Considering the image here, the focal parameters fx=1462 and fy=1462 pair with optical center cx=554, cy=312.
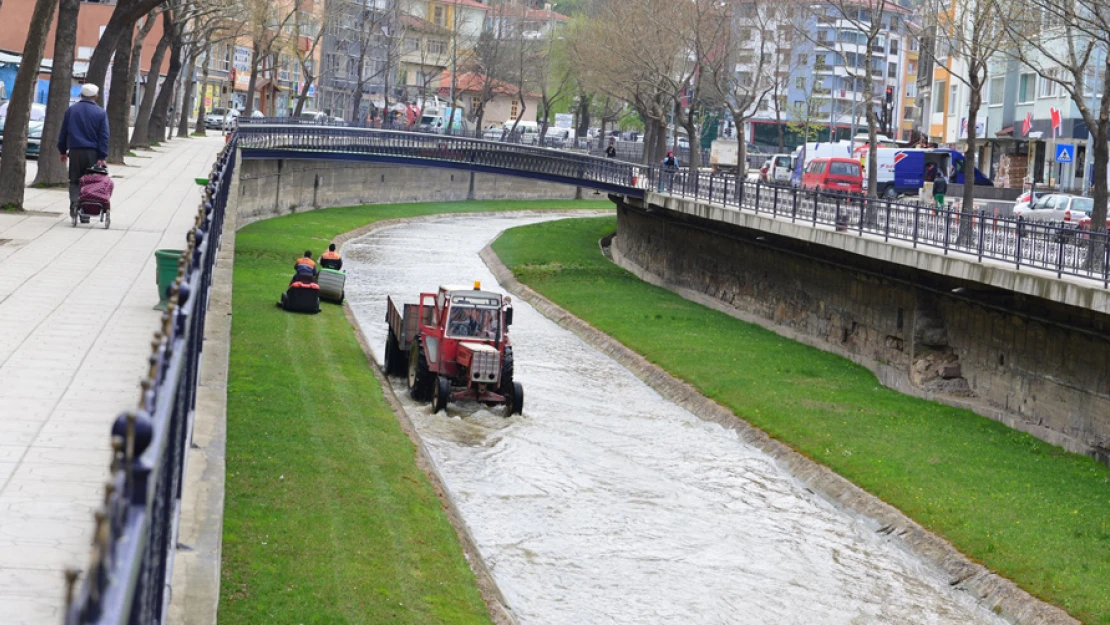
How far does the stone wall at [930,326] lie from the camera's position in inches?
943

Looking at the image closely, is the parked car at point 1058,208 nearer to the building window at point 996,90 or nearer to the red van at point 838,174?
the red van at point 838,174

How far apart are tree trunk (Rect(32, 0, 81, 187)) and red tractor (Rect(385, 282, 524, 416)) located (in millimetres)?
8540

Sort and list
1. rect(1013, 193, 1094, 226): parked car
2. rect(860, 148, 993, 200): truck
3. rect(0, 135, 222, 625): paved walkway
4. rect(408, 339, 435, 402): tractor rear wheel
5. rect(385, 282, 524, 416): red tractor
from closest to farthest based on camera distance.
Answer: rect(0, 135, 222, 625): paved walkway → rect(385, 282, 524, 416): red tractor → rect(408, 339, 435, 402): tractor rear wheel → rect(1013, 193, 1094, 226): parked car → rect(860, 148, 993, 200): truck

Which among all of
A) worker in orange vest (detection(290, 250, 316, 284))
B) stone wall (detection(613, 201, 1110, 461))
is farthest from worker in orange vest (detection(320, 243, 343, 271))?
stone wall (detection(613, 201, 1110, 461))

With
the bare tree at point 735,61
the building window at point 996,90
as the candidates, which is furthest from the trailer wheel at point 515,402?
the building window at point 996,90

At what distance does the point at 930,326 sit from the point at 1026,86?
4000 cm

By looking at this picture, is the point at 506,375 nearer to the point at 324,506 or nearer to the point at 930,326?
the point at 324,506

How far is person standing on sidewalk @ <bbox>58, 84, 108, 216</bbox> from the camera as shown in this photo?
2200cm

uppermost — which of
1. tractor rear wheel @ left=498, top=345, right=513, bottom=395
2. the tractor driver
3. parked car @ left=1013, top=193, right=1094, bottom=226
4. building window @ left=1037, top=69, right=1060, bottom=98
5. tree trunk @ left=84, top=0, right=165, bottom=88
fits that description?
building window @ left=1037, top=69, right=1060, bottom=98

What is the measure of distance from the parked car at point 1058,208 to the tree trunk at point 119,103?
28.0 meters

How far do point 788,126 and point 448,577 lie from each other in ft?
325

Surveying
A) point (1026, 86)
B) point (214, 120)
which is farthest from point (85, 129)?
point (214, 120)

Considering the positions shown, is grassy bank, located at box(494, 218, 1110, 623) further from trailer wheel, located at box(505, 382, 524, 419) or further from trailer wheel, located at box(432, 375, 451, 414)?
trailer wheel, located at box(432, 375, 451, 414)

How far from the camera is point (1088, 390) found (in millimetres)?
23578
